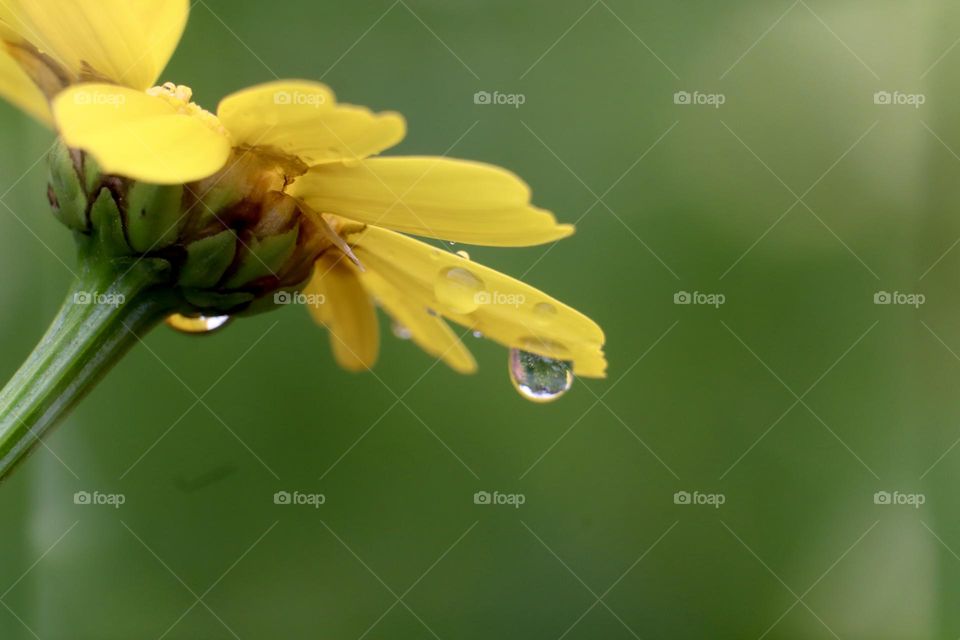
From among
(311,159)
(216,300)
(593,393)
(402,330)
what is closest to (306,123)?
(311,159)

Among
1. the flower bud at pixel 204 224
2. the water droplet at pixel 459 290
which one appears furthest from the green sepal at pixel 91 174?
the water droplet at pixel 459 290

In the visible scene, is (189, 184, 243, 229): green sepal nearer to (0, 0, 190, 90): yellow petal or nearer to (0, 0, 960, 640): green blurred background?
(0, 0, 190, 90): yellow petal

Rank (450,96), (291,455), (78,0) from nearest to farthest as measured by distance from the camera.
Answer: (78,0) → (291,455) → (450,96)

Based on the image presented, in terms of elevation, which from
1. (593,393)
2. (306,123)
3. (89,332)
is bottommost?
(89,332)

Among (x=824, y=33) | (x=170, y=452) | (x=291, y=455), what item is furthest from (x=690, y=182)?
(x=170, y=452)

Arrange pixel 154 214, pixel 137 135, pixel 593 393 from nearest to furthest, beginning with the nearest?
pixel 137 135 → pixel 154 214 → pixel 593 393

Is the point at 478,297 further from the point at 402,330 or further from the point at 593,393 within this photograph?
the point at 593,393

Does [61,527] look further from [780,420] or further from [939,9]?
[939,9]

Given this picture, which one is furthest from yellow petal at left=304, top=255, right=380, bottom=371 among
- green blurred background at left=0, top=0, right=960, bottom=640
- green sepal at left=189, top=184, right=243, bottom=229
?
green blurred background at left=0, top=0, right=960, bottom=640
